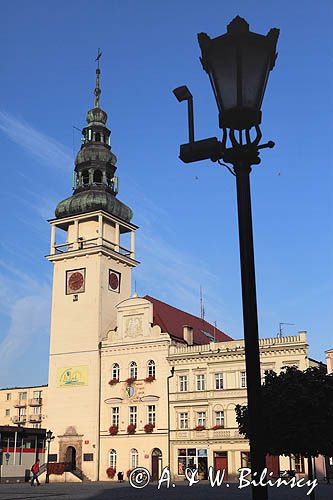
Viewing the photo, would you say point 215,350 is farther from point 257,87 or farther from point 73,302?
point 257,87

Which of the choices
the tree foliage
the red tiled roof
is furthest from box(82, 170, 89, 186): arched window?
the tree foliage

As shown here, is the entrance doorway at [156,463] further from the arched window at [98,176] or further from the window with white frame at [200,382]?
the arched window at [98,176]

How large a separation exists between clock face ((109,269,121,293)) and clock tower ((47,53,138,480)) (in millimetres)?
94

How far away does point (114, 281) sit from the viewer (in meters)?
60.4

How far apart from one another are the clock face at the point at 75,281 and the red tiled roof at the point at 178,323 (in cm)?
650

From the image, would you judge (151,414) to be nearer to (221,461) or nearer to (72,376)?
(221,461)

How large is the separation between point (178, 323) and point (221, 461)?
15.0m

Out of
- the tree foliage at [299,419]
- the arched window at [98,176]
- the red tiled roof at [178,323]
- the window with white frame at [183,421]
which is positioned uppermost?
the arched window at [98,176]

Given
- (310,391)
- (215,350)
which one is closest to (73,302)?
(215,350)

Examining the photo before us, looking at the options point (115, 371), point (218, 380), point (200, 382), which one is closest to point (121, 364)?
point (115, 371)

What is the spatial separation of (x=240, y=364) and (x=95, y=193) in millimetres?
22263

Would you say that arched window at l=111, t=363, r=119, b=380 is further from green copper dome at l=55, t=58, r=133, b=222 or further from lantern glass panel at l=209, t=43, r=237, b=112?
lantern glass panel at l=209, t=43, r=237, b=112

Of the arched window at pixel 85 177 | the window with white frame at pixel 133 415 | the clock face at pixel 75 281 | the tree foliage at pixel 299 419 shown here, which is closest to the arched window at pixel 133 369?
the window with white frame at pixel 133 415

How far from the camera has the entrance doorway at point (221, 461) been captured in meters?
48.8
